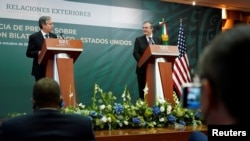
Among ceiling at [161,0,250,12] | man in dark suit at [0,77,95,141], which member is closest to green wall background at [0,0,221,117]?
ceiling at [161,0,250,12]

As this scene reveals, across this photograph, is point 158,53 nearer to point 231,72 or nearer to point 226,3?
point 231,72

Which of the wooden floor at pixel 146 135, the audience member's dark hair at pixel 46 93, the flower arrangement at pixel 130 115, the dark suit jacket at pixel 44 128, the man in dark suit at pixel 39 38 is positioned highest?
the man in dark suit at pixel 39 38

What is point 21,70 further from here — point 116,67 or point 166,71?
point 166,71

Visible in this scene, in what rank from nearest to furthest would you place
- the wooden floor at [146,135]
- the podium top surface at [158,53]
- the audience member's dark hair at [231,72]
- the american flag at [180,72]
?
the audience member's dark hair at [231,72]
the wooden floor at [146,135]
the podium top surface at [158,53]
the american flag at [180,72]

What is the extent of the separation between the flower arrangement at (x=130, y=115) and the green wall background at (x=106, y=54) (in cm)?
359

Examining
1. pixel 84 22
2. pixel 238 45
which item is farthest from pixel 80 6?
pixel 238 45

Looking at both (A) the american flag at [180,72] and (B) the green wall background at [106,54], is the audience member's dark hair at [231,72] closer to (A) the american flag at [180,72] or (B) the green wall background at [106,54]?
(A) the american flag at [180,72]

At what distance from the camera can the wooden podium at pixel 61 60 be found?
436 cm

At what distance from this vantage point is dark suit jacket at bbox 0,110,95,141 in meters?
1.80

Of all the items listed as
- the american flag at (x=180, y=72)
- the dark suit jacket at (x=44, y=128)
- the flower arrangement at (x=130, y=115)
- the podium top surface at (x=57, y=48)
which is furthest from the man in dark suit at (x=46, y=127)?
the american flag at (x=180, y=72)

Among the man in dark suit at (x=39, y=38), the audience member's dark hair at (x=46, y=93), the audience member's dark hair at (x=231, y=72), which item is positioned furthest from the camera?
the man in dark suit at (x=39, y=38)

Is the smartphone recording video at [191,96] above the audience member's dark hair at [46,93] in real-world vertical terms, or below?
above

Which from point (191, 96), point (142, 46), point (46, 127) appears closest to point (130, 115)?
point (46, 127)

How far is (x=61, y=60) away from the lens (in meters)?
4.43
